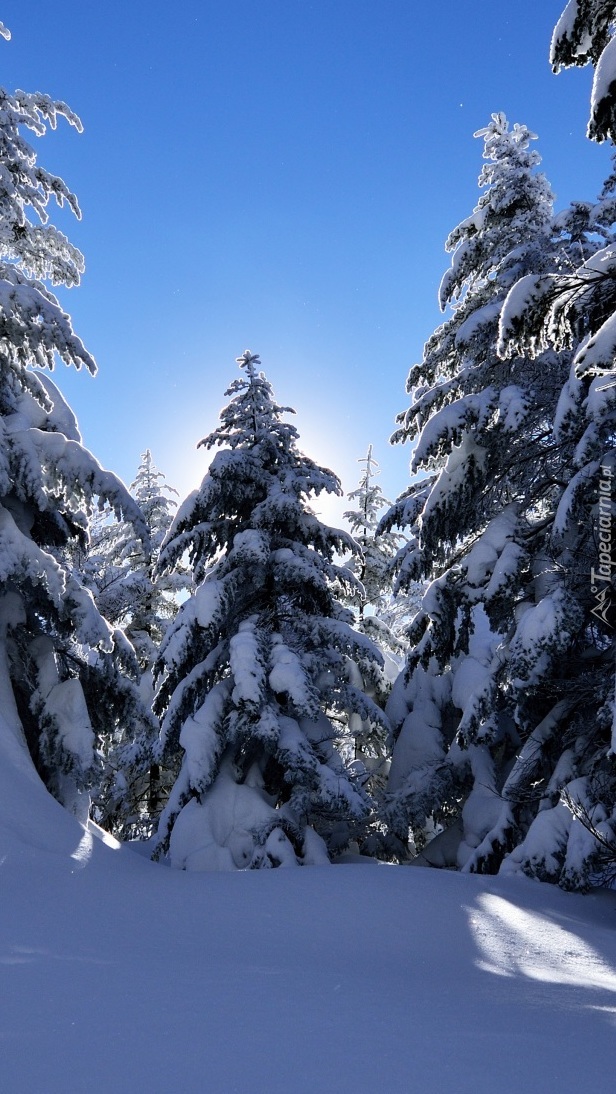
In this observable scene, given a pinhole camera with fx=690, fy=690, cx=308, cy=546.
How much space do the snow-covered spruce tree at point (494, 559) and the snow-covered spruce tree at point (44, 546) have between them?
4.64 metres

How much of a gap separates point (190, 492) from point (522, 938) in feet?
29.0

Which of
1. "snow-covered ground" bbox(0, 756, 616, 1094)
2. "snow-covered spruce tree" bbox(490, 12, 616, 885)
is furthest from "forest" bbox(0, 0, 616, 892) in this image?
"snow-covered ground" bbox(0, 756, 616, 1094)

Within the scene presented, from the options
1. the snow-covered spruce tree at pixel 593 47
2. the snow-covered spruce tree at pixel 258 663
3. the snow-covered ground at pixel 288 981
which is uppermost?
the snow-covered spruce tree at pixel 593 47

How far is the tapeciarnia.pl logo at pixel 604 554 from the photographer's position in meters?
8.48

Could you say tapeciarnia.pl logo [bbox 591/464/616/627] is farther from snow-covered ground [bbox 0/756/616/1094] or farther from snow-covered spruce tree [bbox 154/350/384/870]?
snow-covered spruce tree [bbox 154/350/384/870]

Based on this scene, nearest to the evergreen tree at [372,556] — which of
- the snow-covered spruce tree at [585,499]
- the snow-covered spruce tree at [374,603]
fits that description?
the snow-covered spruce tree at [374,603]

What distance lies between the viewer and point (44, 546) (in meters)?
10.9

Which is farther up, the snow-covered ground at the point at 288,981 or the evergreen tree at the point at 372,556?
the evergreen tree at the point at 372,556

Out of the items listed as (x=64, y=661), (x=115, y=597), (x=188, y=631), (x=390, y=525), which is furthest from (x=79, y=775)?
(x=115, y=597)

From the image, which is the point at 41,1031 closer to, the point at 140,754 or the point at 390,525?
the point at 390,525

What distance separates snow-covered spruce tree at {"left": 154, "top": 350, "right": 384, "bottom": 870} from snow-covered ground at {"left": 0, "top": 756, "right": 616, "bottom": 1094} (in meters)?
2.53

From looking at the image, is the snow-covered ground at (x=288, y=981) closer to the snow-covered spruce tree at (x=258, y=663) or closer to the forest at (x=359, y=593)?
the forest at (x=359, y=593)

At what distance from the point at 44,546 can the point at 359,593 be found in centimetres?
545

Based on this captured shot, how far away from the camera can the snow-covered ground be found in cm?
244
